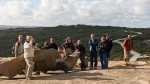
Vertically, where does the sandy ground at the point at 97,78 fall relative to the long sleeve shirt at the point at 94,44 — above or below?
Result: below

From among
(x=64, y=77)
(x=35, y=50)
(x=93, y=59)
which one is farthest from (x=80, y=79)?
(x=93, y=59)

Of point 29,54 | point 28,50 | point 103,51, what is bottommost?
point 103,51

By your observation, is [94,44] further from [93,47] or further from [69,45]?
[69,45]

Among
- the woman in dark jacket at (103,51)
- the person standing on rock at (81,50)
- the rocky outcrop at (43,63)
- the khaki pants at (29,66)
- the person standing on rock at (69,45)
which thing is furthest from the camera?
the person standing on rock at (81,50)

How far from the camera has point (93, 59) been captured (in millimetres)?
19219

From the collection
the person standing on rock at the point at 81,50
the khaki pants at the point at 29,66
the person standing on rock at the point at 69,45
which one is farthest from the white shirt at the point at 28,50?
the person standing on rock at the point at 81,50

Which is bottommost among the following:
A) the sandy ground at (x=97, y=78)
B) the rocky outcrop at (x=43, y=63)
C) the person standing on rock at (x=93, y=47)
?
the sandy ground at (x=97, y=78)

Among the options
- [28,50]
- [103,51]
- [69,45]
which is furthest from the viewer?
[103,51]

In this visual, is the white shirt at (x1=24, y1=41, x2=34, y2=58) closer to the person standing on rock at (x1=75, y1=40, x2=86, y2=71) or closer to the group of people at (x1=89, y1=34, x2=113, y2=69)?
the person standing on rock at (x1=75, y1=40, x2=86, y2=71)

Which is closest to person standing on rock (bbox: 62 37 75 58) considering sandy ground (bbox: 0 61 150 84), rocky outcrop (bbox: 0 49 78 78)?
rocky outcrop (bbox: 0 49 78 78)

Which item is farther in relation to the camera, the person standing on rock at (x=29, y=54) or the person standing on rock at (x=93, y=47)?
the person standing on rock at (x=93, y=47)

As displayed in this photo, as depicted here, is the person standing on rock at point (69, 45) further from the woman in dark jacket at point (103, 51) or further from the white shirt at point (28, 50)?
the white shirt at point (28, 50)

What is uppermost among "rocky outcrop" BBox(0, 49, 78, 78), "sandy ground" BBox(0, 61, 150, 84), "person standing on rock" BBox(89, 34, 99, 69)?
"person standing on rock" BBox(89, 34, 99, 69)

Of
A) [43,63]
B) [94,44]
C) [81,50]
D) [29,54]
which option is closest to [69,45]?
[81,50]
